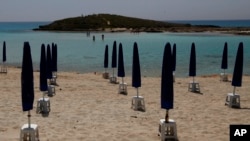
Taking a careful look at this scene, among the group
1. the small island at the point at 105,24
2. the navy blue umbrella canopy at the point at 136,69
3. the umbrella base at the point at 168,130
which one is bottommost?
the umbrella base at the point at 168,130

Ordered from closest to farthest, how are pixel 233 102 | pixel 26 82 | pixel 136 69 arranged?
pixel 26 82 → pixel 136 69 → pixel 233 102

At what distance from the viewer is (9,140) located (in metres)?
10.1

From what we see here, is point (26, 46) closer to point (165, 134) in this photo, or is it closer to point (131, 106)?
point (165, 134)

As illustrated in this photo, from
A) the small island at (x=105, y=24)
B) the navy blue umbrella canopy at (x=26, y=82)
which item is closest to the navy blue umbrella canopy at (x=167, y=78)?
the navy blue umbrella canopy at (x=26, y=82)

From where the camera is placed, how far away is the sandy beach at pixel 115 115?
1078 centimetres

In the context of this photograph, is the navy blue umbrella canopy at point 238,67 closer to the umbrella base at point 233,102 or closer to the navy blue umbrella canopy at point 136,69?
the umbrella base at point 233,102

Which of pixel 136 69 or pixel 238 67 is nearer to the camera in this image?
pixel 136 69

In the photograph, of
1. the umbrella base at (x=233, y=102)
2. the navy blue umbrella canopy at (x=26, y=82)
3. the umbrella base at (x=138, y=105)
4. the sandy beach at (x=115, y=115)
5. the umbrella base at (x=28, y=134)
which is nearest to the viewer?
the navy blue umbrella canopy at (x=26, y=82)

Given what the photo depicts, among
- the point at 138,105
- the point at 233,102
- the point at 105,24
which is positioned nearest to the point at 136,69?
the point at 138,105

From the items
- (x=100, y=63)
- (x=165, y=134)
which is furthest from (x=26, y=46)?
(x=100, y=63)

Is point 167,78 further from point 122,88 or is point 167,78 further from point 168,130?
point 122,88

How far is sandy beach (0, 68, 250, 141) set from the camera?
1078 centimetres

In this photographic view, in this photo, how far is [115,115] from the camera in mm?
13219

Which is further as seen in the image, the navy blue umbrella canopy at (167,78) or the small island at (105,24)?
the small island at (105,24)
